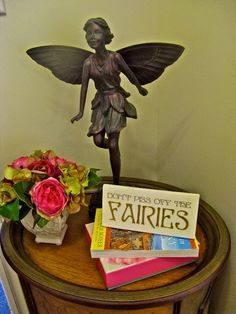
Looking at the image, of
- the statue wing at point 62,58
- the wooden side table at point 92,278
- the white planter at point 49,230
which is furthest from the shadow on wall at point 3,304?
the statue wing at point 62,58

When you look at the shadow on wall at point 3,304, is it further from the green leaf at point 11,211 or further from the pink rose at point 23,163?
the pink rose at point 23,163

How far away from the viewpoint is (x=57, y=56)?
0.84 metres

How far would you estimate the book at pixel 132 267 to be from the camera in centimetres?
71

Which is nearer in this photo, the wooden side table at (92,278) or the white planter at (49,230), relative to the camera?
the wooden side table at (92,278)

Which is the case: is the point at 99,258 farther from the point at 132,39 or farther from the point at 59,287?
the point at 132,39

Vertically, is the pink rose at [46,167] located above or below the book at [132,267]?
above

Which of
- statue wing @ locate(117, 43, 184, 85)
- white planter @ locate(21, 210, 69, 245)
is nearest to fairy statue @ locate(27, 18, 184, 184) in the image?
statue wing @ locate(117, 43, 184, 85)

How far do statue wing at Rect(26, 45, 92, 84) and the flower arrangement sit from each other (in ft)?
0.80

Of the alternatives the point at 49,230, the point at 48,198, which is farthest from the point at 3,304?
the point at 48,198

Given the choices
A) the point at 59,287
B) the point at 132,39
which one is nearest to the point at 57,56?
the point at 132,39

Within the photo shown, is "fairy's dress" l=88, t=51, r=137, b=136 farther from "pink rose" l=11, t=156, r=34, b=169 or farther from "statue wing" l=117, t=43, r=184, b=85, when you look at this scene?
"pink rose" l=11, t=156, r=34, b=169

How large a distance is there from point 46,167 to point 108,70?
0.30 m

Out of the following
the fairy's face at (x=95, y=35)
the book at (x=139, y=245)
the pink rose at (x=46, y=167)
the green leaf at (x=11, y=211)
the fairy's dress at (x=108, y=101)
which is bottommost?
the book at (x=139, y=245)

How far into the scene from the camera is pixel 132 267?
717mm
